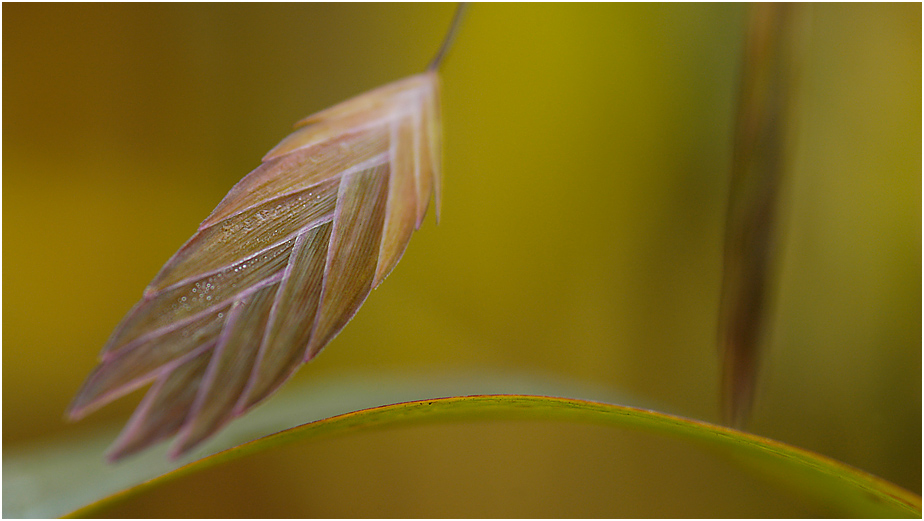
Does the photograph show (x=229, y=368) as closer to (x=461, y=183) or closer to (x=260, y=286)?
(x=260, y=286)

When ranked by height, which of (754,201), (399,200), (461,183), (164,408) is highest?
(461,183)

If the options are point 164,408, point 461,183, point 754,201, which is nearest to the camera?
point 164,408

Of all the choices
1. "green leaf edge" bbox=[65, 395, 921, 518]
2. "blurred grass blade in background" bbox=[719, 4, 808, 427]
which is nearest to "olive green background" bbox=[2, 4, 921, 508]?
"blurred grass blade in background" bbox=[719, 4, 808, 427]

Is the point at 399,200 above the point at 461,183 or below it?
below

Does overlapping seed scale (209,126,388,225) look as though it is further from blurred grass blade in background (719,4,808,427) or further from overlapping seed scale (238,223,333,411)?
blurred grass blade in background (719,4,808,427)

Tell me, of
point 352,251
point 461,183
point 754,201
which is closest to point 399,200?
point 352,251

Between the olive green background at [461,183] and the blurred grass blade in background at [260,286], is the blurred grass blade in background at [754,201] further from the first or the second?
the olive green background at [461,183]
